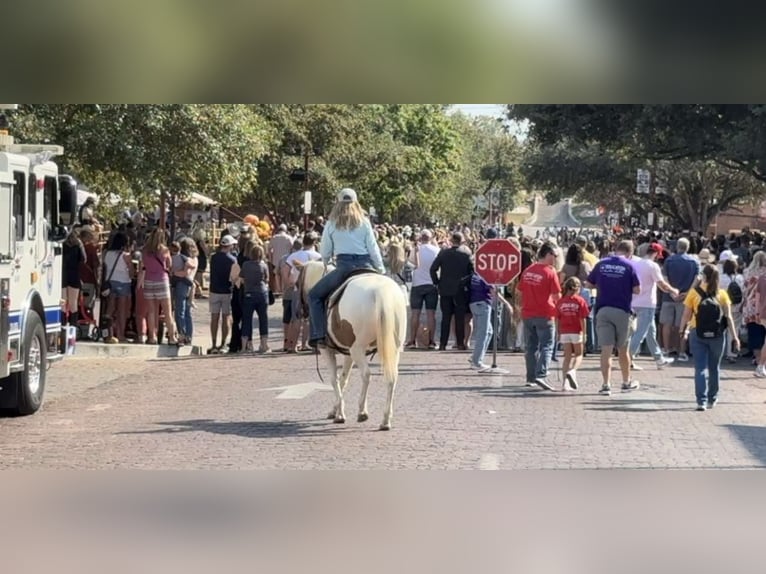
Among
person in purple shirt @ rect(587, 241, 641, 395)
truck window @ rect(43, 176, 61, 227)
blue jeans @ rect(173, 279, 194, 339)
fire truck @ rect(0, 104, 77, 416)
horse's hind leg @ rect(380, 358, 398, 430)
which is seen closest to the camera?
horse's hind leg @ rect(380, 358, 398, 430)

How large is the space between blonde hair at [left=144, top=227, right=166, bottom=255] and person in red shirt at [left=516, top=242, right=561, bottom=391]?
659 centimetres

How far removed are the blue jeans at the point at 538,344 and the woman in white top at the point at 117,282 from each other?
7.26m

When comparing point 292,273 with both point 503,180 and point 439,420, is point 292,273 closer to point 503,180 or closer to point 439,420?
point 439,420

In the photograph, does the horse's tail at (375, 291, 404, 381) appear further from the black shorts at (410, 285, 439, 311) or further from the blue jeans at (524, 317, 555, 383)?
the black shorts at (410, 285, 439, 311)

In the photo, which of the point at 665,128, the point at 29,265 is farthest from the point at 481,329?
the point at 665,128

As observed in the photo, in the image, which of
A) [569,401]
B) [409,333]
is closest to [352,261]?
[569,401]

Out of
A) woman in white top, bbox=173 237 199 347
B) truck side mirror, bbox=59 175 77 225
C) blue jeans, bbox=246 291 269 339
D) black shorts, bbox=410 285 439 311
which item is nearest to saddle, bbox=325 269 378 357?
truck side mirror, bbox=59 175 77 225

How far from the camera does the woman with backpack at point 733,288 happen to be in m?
20.8

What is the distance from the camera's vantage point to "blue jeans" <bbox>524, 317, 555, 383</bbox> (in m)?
16.3

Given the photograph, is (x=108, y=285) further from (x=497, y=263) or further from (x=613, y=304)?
(x=613, y=304)

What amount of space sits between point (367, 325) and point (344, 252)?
94 cm

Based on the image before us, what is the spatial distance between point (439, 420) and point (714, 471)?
3363 mm

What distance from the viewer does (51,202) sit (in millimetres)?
14961

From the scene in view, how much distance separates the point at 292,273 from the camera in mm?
20516
